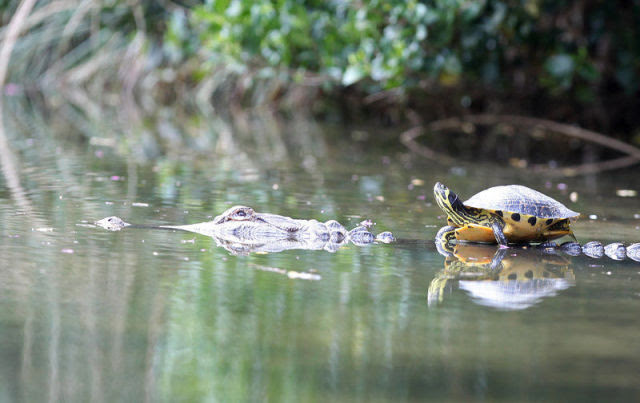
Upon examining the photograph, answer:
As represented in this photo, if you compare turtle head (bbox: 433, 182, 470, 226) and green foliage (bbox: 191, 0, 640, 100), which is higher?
green foliage (bbox: 191, 0, 640, 100)

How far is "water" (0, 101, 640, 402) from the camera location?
2.72 meters

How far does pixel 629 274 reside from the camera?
14.4ft

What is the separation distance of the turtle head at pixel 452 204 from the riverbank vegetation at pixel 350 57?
5.93 m

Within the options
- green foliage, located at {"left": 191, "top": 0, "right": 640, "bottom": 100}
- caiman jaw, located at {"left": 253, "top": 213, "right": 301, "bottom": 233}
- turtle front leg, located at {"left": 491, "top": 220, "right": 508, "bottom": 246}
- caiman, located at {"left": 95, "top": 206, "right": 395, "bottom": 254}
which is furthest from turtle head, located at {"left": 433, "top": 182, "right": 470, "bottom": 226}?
green foliage, located at {"left": 191, "top": 0, "right": 640, "bottom": 100}

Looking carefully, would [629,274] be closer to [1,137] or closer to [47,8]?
[1,137]

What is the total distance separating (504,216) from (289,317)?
1983mm

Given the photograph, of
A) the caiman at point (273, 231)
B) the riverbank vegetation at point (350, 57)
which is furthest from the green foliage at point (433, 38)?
the caiman at point (273, 231)

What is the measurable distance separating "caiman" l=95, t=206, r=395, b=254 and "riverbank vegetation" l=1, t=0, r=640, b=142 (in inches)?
242

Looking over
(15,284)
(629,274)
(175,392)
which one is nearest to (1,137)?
(15,284)

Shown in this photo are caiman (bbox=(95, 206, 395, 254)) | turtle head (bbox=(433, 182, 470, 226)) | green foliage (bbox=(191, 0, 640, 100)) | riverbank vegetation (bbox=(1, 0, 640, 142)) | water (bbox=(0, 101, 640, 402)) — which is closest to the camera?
water (bbox=(0, 101, 640, 402))

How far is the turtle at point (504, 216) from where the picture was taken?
499cm

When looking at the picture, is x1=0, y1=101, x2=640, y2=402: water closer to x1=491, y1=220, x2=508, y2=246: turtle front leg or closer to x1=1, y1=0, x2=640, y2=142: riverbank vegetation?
x1=491, y1=220, x2=508, y2=246: turtle front leg

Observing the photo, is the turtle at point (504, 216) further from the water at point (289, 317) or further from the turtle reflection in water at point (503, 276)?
the water at point (289, 317)

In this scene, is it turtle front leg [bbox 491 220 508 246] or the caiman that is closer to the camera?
the caiman
